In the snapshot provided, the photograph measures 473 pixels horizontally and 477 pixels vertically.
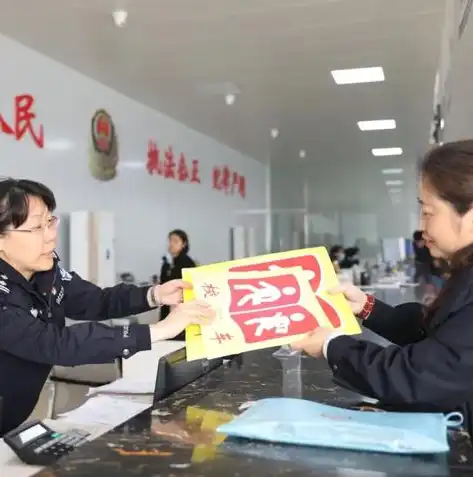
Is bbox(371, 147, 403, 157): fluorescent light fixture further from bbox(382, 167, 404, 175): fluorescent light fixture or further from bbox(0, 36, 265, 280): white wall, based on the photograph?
bbox(0, 36, 265, 280): white wall

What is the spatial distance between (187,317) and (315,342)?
0.32m

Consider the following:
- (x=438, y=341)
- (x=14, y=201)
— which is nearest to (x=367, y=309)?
(x=438, y=341)

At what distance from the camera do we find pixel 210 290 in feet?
5.02

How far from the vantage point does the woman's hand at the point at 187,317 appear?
1499 mm

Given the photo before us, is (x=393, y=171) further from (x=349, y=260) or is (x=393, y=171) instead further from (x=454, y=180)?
(x=454, y=180)

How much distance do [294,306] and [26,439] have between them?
2.10 feet

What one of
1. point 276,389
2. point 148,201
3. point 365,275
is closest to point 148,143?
→ point 148,201

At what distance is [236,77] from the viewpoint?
5.88 meters

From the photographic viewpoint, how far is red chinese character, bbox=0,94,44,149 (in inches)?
182

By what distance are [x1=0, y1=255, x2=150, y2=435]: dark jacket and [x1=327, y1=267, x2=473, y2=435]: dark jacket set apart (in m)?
0.57

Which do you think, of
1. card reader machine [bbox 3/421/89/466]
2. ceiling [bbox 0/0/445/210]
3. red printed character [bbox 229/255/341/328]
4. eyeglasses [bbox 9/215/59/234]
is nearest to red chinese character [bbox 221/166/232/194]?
ceiling [bbox 0/0/445/210]

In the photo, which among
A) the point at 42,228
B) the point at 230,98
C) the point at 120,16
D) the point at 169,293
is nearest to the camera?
the point at 42,228

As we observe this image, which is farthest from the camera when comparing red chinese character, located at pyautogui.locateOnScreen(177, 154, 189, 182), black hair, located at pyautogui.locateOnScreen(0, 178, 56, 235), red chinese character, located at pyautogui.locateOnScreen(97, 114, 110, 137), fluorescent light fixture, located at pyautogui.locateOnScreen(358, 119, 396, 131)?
fluorescent light fixture, located at pyautogui.locateOnScreen(358, 119, 396, 131)

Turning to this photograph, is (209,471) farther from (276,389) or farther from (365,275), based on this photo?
(365,275)
